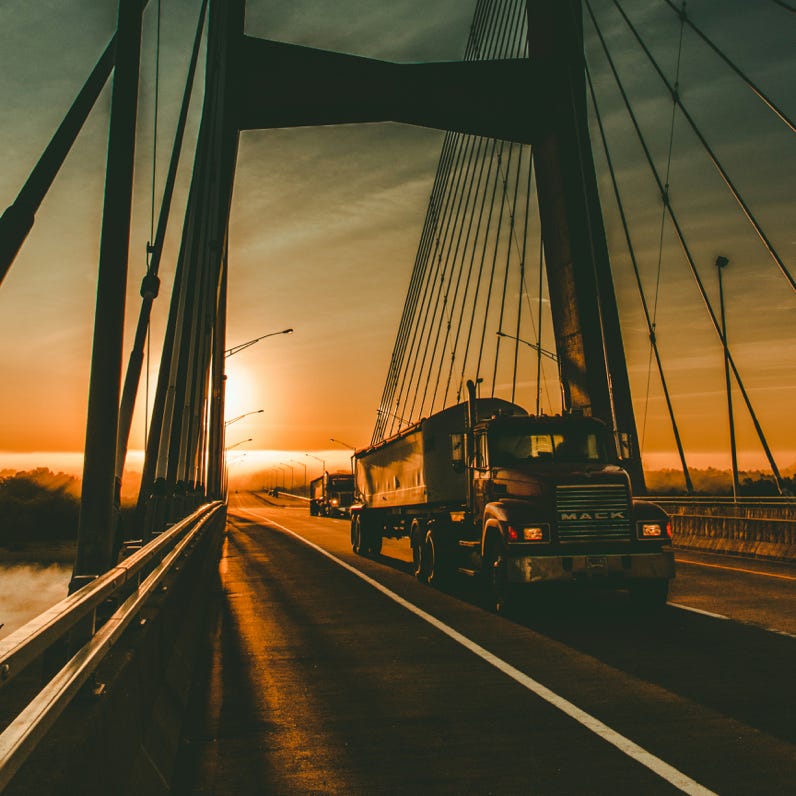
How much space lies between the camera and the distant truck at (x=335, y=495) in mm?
59719

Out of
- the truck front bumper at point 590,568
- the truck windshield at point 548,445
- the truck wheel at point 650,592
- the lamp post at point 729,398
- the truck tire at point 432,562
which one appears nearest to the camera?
the truck front bumper at point 590,568

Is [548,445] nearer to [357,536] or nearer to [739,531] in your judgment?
[739,531]

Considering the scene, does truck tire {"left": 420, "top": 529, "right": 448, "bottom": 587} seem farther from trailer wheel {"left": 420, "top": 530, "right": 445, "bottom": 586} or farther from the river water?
the river water

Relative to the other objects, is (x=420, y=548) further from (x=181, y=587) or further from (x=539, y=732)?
(x=539, y=732)

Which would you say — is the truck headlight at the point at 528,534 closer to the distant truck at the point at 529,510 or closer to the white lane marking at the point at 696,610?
the distant truck at the point at 529,510

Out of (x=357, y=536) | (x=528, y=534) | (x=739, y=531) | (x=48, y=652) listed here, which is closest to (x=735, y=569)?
(x=739, y=531)

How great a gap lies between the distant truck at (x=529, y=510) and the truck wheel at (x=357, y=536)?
671 cm

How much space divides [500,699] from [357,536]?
17.6 meters

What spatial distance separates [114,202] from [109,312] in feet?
3.00

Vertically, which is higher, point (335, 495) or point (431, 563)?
point (335, 495)

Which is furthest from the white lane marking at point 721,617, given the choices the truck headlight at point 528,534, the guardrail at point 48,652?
the guardrail at point 48,652

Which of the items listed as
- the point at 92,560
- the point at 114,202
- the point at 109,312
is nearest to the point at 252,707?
the point at 92,560

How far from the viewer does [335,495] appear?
2420 inches

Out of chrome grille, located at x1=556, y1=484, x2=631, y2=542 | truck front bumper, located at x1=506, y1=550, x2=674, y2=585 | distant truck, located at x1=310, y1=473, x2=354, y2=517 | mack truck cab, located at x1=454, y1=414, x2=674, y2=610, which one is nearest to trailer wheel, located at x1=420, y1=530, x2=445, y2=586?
mack truck cab, located at x1=454, y1=414, x2=674, y2=610
